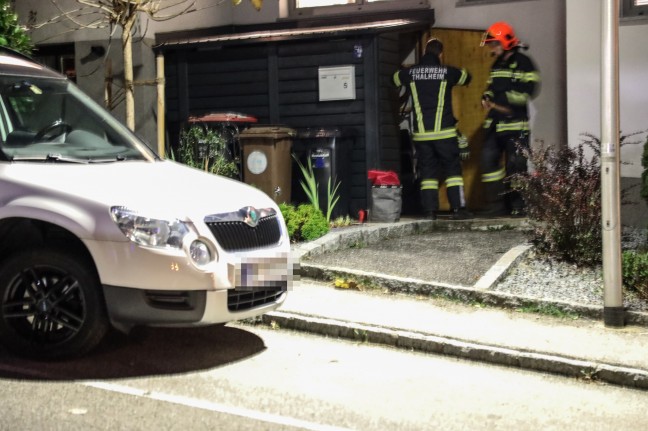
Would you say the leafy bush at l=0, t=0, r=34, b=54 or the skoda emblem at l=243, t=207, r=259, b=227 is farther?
the leafy bush at l=0, t=0, r=34, b=54

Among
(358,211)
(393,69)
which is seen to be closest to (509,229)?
(358,211)

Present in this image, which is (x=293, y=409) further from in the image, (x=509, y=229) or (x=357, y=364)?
(x=509, y=229)

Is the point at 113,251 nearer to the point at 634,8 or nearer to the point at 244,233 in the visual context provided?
the point at 244,233

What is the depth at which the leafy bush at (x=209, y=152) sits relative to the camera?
12.7m

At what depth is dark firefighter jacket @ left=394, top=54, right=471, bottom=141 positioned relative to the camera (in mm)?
12727

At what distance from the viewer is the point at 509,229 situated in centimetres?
1198

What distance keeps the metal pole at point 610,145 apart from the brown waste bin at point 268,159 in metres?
5.51

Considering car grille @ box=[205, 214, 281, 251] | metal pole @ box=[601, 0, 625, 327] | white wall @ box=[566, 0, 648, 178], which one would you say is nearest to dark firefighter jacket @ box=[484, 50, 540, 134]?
white wall @ box=[566, 0, 648, 178]

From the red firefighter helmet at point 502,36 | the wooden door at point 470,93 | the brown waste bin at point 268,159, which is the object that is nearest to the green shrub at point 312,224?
the brown waste bin at point 268,159

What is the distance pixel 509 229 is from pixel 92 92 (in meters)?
6.35

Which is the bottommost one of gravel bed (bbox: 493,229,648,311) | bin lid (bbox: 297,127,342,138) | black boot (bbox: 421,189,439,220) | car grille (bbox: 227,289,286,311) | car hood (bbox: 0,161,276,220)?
gravel bed (bbox: 493,229,648,311)

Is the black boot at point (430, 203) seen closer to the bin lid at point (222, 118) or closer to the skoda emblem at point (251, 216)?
the bin lid at point (222, 118)

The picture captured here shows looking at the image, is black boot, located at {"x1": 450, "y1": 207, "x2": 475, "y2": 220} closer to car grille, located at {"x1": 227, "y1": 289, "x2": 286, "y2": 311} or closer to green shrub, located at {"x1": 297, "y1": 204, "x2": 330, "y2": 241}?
green shrub, located at {"x1": 297, "y1": 204, "x2": 330, "y2": 241}

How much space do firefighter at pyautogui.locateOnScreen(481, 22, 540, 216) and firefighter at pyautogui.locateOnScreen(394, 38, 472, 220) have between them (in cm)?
43
